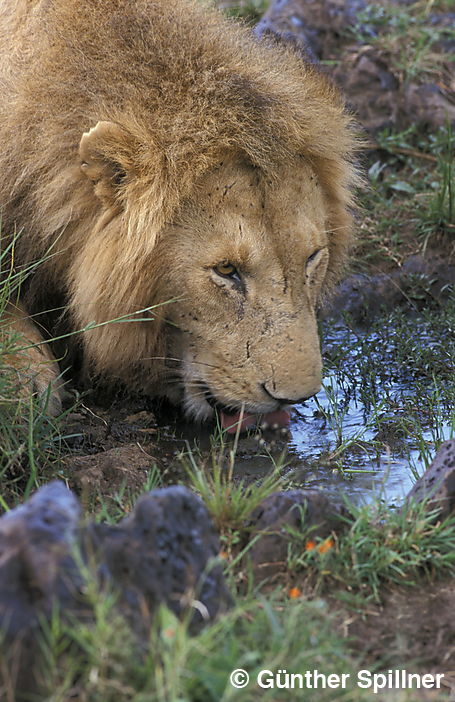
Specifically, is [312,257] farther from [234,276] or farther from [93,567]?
[93,567]

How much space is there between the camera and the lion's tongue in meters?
4.06

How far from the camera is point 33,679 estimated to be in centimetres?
213

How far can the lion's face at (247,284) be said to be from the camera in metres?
3.74

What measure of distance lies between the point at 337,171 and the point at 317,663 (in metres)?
2.31

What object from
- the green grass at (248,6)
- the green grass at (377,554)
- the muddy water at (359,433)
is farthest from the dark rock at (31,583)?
the green grass at (248,6)

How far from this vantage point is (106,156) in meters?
3.60

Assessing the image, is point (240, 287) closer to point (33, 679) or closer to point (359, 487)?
point (359, 487)

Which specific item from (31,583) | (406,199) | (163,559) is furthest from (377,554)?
(406,199)

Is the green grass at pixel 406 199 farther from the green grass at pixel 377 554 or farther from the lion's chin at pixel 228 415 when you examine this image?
the green grass at pixel 377 554

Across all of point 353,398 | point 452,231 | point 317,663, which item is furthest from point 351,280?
point 317,663

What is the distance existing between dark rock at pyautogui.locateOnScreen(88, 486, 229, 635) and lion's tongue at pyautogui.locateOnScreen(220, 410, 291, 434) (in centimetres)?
147

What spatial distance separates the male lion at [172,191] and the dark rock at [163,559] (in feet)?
4.30

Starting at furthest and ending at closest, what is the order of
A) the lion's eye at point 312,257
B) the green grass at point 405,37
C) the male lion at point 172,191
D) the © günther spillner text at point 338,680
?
the green grass at point 405,37 < the lion's eye at point 312,257 < the male lion at point 172,191 < the © günther spillner text at point 338,680
